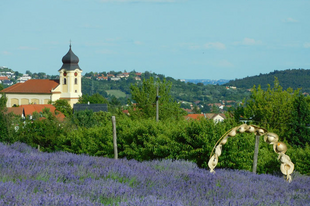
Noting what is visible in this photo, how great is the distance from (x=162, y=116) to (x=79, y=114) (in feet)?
61.2

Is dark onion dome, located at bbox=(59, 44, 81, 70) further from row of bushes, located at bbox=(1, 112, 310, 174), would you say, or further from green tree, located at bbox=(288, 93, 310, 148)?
row of bushes, located at bbox=(1, 112, 310, 174)

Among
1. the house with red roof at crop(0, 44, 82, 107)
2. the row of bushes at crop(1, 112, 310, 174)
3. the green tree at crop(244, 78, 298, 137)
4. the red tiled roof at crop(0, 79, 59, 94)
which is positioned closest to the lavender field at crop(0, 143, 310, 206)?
the row of bushes at crop(1, 112, 310, 174)

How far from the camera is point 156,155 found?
15523mm

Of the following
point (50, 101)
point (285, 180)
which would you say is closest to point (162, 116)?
point (285, 180)

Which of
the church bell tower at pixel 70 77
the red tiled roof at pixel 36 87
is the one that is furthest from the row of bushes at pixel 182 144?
the red tiled roof at pixel 36 87

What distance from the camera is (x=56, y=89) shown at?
130375 mm

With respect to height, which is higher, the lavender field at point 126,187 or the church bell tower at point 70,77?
the church bell tower at point 70,77

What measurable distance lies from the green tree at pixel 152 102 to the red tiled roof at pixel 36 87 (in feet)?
310

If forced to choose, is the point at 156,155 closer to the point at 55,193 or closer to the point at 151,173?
the point at 151,173

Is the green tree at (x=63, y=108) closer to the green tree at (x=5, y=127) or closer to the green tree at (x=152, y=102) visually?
the green tree at (x=152, y=102)

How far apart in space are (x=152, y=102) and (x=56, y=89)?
96.1m

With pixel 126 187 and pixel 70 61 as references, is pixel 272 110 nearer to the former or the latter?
pixel 126 187

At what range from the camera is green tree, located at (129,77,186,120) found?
127 ft

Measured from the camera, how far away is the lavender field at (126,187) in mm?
4309
